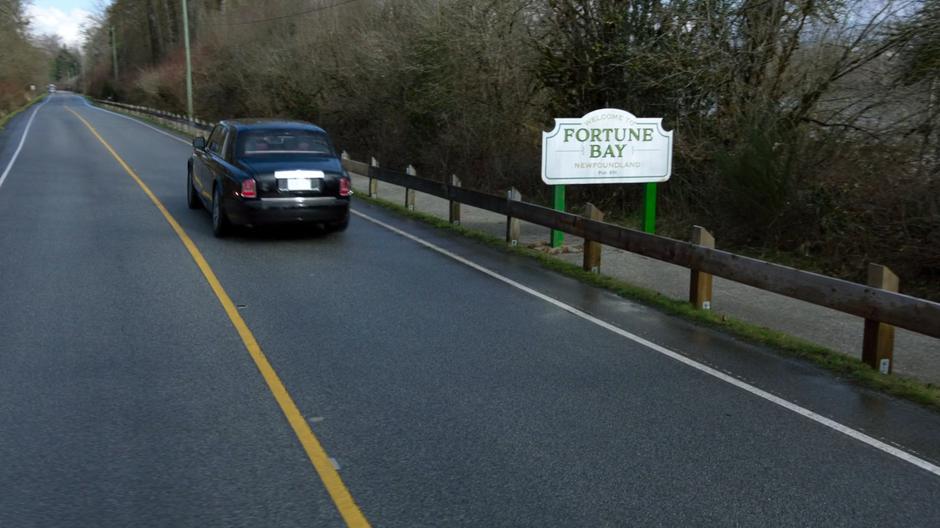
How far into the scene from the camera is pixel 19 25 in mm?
60594

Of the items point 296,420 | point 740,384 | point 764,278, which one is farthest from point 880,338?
point 296,420

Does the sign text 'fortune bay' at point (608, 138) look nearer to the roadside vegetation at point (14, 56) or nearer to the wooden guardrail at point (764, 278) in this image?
the wooden guardrail at point (764, 278)

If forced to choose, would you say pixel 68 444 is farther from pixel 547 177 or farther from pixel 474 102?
pixel 474 102

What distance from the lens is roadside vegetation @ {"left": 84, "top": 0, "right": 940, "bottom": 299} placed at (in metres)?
10.9

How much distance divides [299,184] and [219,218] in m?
1.43

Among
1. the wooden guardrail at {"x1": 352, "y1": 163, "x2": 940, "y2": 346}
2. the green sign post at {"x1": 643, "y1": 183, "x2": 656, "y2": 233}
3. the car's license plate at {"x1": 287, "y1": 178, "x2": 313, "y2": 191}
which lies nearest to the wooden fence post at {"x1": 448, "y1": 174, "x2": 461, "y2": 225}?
the wooden guardrail at {"x1": 352, "y1": 163, "x2": 940, "y2": 346}

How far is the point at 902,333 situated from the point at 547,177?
5.55 meters

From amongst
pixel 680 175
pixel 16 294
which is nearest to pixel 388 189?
pixel 680 175

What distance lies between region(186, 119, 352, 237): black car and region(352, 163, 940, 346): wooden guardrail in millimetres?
2689

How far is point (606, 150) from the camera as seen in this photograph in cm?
1310

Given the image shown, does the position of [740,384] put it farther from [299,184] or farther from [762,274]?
[299,184]

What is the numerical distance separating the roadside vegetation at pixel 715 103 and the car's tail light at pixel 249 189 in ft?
21.9

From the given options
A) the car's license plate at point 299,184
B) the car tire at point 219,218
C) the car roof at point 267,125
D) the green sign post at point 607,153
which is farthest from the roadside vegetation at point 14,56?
the green sign post at point 607,153

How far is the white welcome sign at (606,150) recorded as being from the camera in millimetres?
12844
